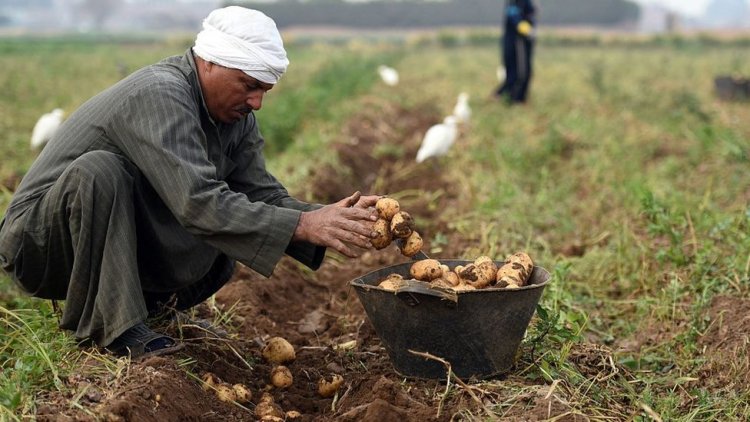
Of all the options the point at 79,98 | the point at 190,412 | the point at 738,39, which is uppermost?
the point at 190,412

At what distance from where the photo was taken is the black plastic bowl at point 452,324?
3.13m

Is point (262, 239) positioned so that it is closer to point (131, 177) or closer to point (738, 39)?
point (131, 177)

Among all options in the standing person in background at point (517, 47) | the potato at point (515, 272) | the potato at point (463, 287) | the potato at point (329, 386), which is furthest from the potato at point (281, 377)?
the standing person in background at point (517, 47)

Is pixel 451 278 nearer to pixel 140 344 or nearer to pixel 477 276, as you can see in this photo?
pixel 477 276

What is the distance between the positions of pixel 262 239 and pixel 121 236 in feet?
1.87

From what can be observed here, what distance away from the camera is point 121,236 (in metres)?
3.25

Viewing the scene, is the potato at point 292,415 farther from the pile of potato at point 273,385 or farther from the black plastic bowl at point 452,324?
the black plastic bowl at point 452,324

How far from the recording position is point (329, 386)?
11.7 ft

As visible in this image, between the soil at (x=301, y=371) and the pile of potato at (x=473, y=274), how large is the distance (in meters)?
0.38

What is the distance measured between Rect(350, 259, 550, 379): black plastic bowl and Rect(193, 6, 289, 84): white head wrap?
915 mm

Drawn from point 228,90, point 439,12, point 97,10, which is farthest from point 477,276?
point 97,10

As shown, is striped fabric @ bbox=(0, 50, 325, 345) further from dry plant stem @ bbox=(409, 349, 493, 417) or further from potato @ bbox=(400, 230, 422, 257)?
dry plant stem @ bbox=(409, 349, 493, 417)

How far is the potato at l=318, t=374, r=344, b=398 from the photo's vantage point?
3559 mm

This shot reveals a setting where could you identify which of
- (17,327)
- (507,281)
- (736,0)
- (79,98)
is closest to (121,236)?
(17,327)
